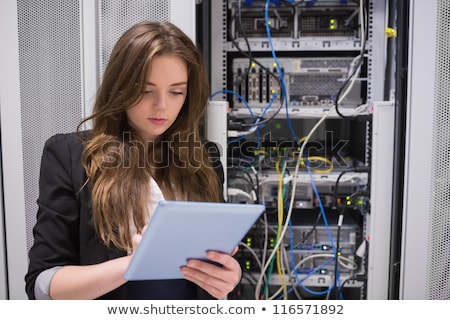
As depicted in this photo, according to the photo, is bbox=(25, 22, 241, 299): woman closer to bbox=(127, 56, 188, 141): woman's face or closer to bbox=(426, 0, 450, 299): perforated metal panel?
bbox=(127, 56, 188, 141): woman's face

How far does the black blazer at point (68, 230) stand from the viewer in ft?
2.95

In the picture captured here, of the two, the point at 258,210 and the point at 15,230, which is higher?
the point at 258,210

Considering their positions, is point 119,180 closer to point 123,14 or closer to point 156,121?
point 156,121

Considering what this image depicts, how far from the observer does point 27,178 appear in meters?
1.46

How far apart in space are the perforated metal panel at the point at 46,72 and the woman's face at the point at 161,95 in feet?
1.70

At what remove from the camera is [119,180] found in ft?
3.28

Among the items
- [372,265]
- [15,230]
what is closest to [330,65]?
[372,265]

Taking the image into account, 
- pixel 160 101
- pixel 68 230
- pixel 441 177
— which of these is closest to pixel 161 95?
pixel 160 101

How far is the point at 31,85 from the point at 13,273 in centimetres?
71

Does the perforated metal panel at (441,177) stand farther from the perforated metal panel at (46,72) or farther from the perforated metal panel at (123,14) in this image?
the perforated metal panel at (46,72)
